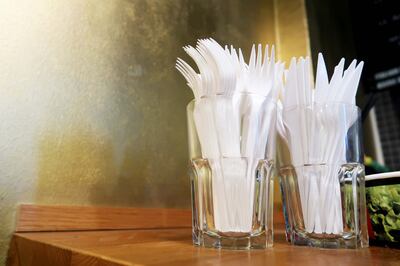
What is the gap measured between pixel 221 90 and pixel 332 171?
0.79 feet

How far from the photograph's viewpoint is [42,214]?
0.73 meters

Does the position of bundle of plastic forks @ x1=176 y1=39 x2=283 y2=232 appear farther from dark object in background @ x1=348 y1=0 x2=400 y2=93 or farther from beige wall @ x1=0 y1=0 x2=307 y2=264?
dark object in background @ x1=348 y1=0 x2=400 y2=93

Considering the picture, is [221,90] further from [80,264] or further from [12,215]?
[12,215]

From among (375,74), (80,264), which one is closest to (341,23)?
(375,74)

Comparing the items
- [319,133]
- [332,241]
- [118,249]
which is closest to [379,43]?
[319,133]

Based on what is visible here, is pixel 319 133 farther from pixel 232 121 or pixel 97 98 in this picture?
pixel 97 98

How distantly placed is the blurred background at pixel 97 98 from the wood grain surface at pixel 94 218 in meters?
0.02

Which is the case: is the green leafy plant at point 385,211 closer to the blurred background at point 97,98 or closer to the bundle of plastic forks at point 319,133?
the bundle of plastic forks at point 319,133

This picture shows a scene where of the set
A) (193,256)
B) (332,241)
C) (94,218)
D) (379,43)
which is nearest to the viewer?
(193,256)

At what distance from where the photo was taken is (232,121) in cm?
59

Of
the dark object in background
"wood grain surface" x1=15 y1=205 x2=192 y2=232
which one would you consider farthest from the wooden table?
the dark object in background

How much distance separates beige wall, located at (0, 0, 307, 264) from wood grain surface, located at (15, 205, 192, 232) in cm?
2

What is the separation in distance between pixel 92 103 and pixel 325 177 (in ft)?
1.92

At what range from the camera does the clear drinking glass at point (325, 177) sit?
0.59 meters
